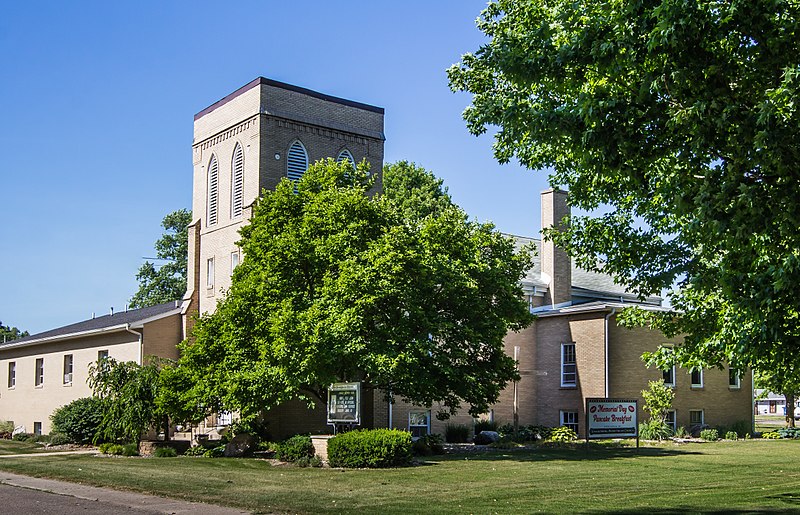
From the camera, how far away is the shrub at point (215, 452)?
2812cm

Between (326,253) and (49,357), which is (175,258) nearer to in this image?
(49,357)

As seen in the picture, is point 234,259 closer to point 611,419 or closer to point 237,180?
point 237,180

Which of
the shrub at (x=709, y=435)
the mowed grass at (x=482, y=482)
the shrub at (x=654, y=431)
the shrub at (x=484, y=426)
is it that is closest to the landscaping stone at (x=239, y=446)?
the mowed grass at (x=482, y=482)

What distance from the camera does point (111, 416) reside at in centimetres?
2906

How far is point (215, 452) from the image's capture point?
2836 centimetres

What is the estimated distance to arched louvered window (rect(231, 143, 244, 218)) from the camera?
1409 inches

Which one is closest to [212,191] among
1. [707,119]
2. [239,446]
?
[239,446]

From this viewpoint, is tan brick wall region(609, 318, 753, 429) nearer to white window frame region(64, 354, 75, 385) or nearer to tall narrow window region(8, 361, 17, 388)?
white window frame region(64, 354, 75, 385)

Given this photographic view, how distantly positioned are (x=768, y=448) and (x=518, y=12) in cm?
2147

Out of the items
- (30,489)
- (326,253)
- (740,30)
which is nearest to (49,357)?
(326,253)

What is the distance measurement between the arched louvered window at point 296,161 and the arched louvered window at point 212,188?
3.80 meters

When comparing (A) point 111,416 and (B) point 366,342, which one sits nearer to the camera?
(B) point 366,342

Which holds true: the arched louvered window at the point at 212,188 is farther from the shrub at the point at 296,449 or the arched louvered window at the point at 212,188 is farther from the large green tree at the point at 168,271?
the large green tree at the point at 168,271

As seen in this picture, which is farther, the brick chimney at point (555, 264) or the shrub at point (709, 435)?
the brick chimney at point (555, 264)
